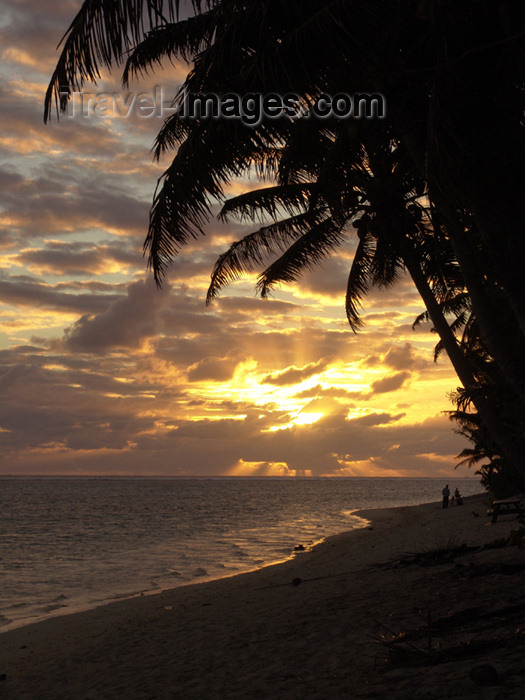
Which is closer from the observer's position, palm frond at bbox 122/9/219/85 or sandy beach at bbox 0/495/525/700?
sandy beach at bbox 0/495/525/700

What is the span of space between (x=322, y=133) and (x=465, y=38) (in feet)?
11.2

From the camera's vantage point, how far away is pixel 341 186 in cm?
1020

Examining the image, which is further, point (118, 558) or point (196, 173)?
point (118, 558)

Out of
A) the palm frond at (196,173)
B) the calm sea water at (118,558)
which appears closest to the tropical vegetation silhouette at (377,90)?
the palm frond at (196,173)

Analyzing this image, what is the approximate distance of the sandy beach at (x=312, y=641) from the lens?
5.05 metres

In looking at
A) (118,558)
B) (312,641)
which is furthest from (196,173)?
(118,558)

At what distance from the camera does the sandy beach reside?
16.6 feet

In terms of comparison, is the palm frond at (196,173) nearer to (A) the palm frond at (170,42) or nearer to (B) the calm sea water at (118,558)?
(A) the palm frond at (170,42)

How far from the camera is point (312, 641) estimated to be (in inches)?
264

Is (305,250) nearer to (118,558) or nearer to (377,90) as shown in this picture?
(377,90)

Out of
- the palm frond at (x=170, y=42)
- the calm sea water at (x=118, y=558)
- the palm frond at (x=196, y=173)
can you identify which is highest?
the palm frond at (x=170, y=42)

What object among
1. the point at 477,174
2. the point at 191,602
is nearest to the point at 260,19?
the point at 477,174

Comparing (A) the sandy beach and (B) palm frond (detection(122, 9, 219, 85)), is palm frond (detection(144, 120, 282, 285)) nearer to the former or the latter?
(B) palm frond (detection(122, 9, 219, 85))

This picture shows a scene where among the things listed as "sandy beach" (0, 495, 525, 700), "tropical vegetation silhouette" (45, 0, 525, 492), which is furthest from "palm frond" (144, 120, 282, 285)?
"sandy beach" (0, 495, 525, 700)
